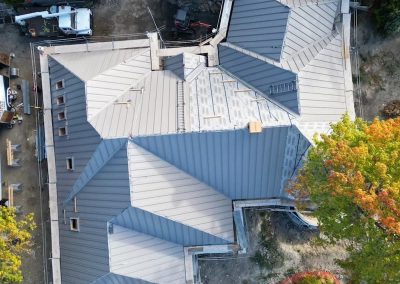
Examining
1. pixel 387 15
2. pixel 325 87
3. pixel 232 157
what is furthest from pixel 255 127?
pixel 387 15

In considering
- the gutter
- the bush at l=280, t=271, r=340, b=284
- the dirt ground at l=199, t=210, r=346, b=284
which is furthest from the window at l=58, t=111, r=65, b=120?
the bush at l=280, t=271, r=340, b=284

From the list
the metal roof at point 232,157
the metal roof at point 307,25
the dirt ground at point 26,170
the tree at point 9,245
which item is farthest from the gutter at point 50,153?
the metal roof at point 307,25

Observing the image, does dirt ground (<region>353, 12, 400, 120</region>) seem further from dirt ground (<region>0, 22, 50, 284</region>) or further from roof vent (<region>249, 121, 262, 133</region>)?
dirt ground (<region>0, 22, 50, 284</region>)

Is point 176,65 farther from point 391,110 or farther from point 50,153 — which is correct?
point 391,110

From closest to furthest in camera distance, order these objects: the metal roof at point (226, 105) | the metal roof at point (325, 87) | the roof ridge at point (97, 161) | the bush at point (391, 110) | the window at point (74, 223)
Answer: the roof ridge at point (97, 161) → the metal roof at point (226, 105) → the metal roof at point (325, 87) → the window at point (74, 223) → the bush at point (391, 110)

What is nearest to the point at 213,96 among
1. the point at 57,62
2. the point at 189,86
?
the point at 189,86

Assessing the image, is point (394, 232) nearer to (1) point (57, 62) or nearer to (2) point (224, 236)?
(2) point (224, 236)

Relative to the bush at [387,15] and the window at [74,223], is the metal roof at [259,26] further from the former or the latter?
the window at [74,223]
